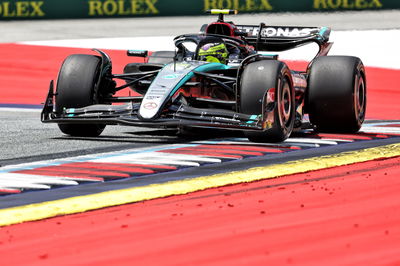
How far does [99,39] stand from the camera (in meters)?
26.2

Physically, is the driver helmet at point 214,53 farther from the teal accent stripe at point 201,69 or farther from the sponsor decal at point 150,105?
the sponsor decal at point 150,105

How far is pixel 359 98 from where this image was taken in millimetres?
11820

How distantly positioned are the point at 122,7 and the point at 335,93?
705 inches

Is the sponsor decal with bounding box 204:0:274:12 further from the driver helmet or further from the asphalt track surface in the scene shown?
the asphalt track surface

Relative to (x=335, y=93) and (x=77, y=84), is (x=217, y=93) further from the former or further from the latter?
(x=77, y=84)

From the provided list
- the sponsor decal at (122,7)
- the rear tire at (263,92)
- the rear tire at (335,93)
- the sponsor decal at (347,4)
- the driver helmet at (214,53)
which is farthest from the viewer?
the sponsor decal at (122,7)

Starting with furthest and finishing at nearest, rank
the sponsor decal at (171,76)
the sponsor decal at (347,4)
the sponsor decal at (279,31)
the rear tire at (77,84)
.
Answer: the sponsor decal at (347,4), the sponsor decal at (279,31), the rear tire at (77,84), the sponsor decal at (171,76)

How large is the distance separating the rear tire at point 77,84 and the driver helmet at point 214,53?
1226 mm

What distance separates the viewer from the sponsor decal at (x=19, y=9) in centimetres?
2788

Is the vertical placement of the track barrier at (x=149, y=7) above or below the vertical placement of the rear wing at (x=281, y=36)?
below

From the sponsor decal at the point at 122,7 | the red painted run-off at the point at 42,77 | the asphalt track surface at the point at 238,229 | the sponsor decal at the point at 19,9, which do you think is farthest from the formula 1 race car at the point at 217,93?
the sponsor decal at the point at 19,9

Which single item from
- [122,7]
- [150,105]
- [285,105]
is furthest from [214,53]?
[122,7]

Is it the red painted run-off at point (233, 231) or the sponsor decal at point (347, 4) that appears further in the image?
the sponsor decal at point (347, 4)

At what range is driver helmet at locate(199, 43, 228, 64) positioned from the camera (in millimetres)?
11391
